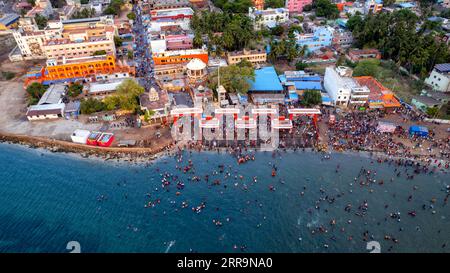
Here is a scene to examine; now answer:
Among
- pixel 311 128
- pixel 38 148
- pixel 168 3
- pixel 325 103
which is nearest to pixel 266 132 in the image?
pixel 311 128

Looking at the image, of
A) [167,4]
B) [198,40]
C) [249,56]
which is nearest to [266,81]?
[249,56]

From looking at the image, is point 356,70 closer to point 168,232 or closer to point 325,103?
point 325,103

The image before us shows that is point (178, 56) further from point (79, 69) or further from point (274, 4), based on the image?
point (274, 4)

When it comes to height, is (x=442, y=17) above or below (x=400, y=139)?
above

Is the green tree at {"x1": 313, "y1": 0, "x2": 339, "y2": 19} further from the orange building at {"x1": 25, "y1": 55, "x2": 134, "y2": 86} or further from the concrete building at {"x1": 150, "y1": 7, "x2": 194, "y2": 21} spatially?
the orange building at {"x1": 25, "y1": 55, "x2": 134, "y2": 86}

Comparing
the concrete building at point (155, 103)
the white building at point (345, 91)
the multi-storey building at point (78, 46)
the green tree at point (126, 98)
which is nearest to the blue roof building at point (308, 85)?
the white building at point (345, 91)
